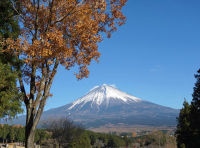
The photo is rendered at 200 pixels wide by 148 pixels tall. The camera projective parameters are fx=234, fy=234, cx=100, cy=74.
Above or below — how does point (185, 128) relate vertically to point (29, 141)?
below

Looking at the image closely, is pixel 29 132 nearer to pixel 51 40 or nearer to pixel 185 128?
pixel 51 40

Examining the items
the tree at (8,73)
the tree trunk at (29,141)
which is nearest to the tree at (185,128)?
the tree at (8,73)

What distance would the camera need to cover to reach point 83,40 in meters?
7.35

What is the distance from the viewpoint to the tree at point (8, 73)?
27.0ft

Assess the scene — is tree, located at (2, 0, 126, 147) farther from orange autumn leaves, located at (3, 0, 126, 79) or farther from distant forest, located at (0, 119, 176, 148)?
distant forest, located at (0, 119, 176, 148)

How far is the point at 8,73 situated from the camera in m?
8.32

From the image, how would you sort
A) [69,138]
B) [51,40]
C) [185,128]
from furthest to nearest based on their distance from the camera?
[69,138]
[185,128]
[51,40]

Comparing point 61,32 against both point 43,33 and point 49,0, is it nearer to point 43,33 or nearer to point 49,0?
point 43,33

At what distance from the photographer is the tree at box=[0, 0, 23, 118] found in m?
8.23

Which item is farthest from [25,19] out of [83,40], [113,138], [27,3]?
[113,138]

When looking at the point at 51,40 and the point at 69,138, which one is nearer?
the point at 51,40

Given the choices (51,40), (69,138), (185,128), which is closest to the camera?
(51,40)

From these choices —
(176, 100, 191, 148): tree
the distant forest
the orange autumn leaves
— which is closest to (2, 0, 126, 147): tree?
the orange autumn leaves

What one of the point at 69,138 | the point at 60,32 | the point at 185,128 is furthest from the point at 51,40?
the point at 69,138
